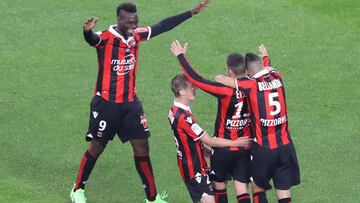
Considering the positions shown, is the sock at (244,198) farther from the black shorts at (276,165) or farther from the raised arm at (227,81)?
the raised arm at (227,81)

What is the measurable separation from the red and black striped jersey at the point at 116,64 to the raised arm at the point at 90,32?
93 millimetres

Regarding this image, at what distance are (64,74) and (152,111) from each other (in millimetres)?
2184

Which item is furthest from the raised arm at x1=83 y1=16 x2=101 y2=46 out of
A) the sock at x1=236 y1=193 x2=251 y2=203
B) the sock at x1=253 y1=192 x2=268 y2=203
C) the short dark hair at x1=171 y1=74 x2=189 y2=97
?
the sock at x1=253 y1=192 x2=268 y2=203

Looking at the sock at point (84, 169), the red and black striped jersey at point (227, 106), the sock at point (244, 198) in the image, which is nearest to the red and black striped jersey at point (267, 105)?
the red and black striped jersey at point (227, 106)

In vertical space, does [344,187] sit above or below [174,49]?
below

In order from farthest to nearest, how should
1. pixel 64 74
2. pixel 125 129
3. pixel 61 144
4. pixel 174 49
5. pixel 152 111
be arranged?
pixel 64 74
pixel 152 111
pixel 61 144
pixel 125 129
pixel 174 49

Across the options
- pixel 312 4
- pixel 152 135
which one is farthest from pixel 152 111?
pixel 312 4

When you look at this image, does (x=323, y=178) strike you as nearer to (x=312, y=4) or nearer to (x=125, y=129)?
(x=125, y=129)

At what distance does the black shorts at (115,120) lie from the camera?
14894mm

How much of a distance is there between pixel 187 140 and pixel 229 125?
0.61 meters

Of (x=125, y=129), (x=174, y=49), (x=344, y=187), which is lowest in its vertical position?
(x=344, y=187)

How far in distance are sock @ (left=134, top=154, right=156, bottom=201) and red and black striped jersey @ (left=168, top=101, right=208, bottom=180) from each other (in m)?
1.19

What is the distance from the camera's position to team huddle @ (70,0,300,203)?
13531 mm

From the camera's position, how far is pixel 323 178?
→ 52.0 ft
